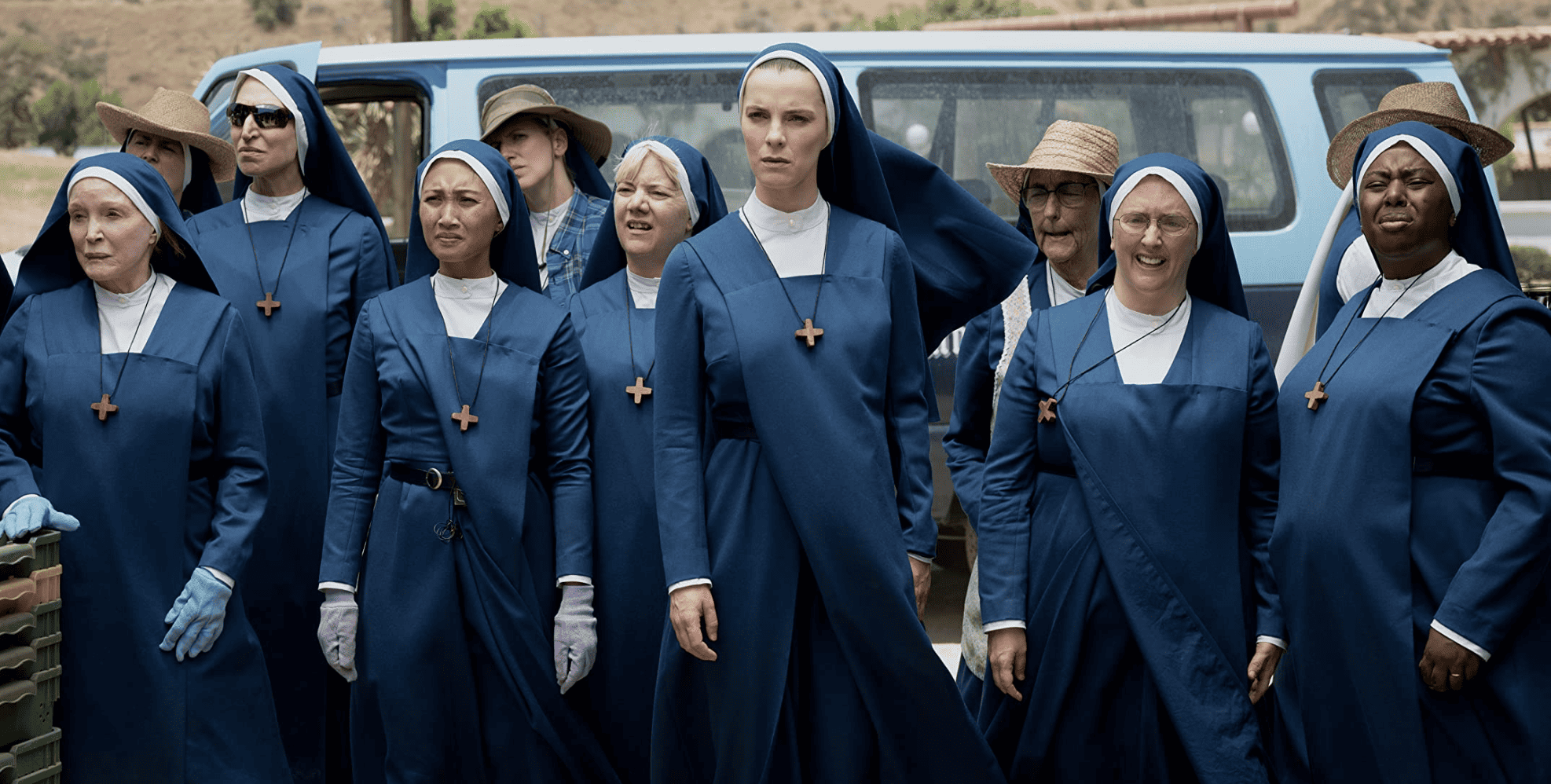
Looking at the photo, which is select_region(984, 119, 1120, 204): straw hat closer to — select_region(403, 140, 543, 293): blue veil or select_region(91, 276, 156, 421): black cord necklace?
select_region(403, 140, 543, 293): blue veil

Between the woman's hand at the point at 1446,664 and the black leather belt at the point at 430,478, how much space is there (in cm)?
230

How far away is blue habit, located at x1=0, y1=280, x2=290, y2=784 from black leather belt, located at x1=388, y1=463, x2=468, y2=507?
38cm

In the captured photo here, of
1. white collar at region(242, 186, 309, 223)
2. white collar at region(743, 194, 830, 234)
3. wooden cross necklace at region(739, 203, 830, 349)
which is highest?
white collar at region(242, 186, 309, 223)

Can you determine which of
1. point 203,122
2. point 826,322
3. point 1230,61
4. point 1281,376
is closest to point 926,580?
point 826,322

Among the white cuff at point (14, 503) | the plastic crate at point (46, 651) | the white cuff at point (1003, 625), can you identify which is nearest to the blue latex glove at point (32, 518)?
the white cuff at point (14, 503)

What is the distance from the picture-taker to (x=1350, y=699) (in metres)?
3.20

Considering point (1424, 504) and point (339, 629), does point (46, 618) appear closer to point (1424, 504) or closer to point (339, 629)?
point (339, 629)

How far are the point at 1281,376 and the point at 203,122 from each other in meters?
4.08

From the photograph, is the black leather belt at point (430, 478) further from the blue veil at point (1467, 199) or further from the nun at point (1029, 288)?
the blue veil at point (1467, 199)

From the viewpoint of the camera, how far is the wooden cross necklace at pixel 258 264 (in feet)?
14.4

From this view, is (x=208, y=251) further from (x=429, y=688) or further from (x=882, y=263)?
(x=882, y=263)

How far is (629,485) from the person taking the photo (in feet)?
13.2

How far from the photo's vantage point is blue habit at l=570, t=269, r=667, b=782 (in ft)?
13.1

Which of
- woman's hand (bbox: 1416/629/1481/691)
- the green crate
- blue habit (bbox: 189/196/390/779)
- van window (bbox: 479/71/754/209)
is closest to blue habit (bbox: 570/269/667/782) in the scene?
blue habit (bbox: 189/196/390/779)
